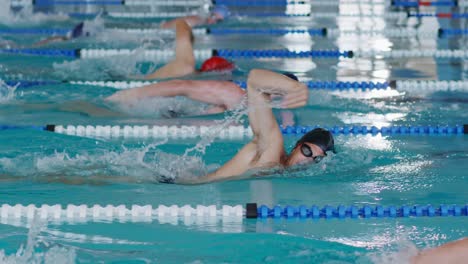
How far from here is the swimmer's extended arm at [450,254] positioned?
2.61m

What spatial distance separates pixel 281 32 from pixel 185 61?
359 centimetres

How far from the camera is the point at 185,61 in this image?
617cm

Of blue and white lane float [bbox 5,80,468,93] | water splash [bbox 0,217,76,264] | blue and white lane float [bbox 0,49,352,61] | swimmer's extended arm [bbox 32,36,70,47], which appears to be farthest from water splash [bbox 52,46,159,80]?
water splash [bbox 0,217,76,264]

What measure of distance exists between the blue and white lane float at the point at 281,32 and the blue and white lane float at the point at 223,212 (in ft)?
19.0

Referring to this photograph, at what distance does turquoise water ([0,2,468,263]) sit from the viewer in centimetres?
331

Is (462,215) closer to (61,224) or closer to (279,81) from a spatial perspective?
(279,81)

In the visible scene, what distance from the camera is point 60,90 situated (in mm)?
6309

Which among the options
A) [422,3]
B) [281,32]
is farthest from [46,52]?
[422,3]

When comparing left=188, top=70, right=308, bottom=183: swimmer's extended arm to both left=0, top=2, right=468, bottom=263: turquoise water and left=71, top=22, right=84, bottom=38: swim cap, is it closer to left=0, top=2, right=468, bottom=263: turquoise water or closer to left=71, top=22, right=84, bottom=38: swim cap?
left=0, top=2, right=468, bottom=263: turquoise water

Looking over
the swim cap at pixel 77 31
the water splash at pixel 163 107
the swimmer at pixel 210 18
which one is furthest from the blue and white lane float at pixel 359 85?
the swimmer at pixel 210 18

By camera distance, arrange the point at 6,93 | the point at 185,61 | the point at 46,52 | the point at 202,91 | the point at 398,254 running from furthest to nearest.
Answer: the point at 46,52, the point at 185,61, the point at 6,93, the point at 202,91, the point at 398,254

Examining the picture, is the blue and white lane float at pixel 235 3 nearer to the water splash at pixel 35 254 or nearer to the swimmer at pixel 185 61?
the swimmer at pixel 185 61

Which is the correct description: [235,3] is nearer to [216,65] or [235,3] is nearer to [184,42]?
[216,65]

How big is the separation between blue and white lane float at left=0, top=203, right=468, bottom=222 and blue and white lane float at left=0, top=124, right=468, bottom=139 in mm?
1466
